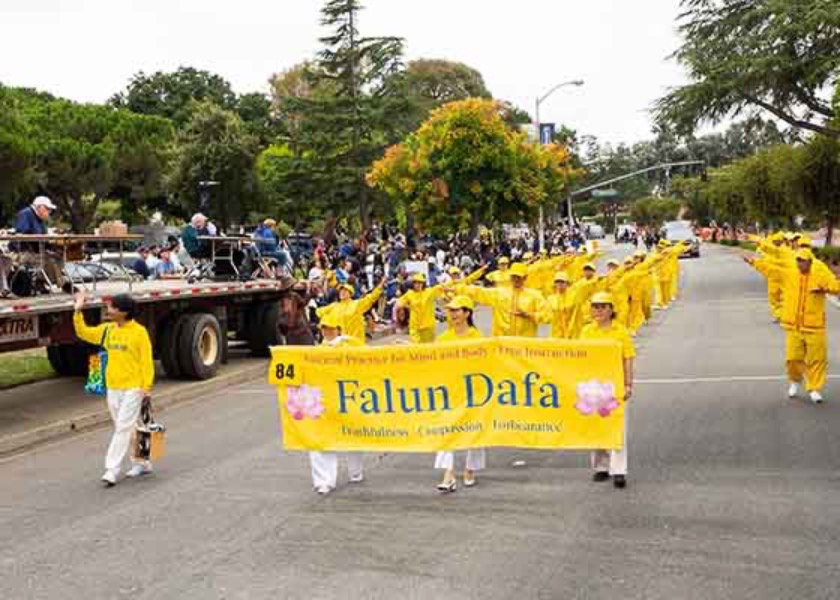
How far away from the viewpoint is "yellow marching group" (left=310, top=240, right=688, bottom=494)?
8766 mm

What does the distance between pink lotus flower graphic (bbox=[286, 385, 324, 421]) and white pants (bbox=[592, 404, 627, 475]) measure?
2.35 metres

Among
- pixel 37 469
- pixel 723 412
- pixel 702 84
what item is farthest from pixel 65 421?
pixel 702 84

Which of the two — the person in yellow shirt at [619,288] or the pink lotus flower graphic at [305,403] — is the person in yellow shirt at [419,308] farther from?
the pink lotus flower graphic at [305,403]

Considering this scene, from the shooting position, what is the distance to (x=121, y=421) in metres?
9.36

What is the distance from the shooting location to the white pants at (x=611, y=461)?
8414mm

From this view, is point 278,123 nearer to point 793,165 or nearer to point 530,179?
point 530,179

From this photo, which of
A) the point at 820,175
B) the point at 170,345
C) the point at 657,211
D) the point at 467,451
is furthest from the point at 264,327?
the point at 657,211

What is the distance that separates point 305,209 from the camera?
5325 cm

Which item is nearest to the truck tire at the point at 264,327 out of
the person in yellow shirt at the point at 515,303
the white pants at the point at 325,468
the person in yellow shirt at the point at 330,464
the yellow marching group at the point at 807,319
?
the person in yellow shirt at the point at 515,303

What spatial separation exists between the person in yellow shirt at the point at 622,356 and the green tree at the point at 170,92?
7042 cm

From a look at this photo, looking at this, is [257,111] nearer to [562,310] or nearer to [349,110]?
[349,110]

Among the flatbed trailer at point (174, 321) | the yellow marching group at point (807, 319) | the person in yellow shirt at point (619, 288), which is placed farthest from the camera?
the person in yellow shirt at point (619, 288)

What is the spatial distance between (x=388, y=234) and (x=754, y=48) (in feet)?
66.7

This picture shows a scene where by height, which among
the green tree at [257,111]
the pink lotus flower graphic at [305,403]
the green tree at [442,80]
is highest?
the green tree at [442,80]
